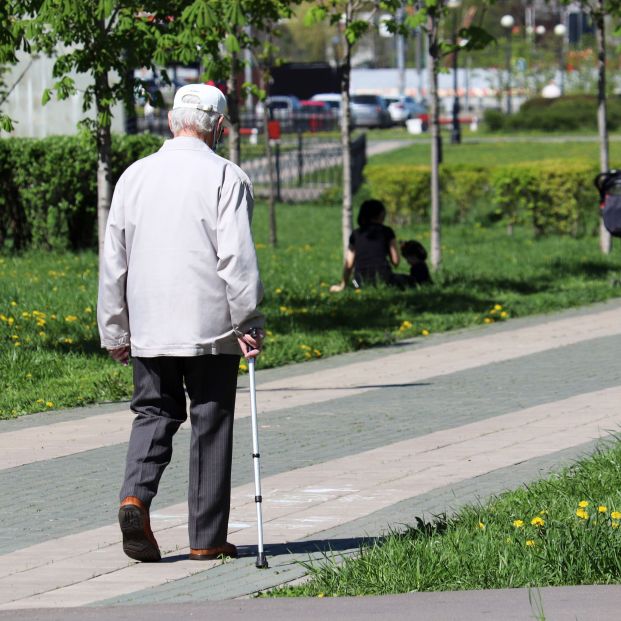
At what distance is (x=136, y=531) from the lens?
570 centimetres

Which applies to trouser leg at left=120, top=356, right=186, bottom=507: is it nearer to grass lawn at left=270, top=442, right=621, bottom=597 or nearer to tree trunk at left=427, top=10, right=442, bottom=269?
grass lawn at left=270, top=442, right=621, bottom=597

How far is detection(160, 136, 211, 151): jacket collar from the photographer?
227 inches

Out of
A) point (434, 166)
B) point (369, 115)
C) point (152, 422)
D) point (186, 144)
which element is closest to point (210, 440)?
point (152, 422)

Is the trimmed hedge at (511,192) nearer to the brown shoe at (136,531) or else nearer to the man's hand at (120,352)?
the man's hand at (120,352)

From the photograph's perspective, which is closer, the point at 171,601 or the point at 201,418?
the point at 171,601

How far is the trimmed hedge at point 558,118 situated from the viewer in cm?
5784

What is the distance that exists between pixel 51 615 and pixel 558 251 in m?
14.6

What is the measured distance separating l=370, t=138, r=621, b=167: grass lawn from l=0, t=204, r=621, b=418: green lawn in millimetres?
18484

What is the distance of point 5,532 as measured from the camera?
6.40m

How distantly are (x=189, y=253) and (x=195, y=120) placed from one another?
53 centimetres

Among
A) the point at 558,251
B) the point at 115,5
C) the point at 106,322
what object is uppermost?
the point at 115,5

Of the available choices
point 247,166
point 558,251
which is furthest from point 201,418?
point 247,166

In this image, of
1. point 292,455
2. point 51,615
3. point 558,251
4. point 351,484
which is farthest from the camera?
point 558,251

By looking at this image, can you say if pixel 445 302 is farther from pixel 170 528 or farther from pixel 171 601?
pixel 171 601
